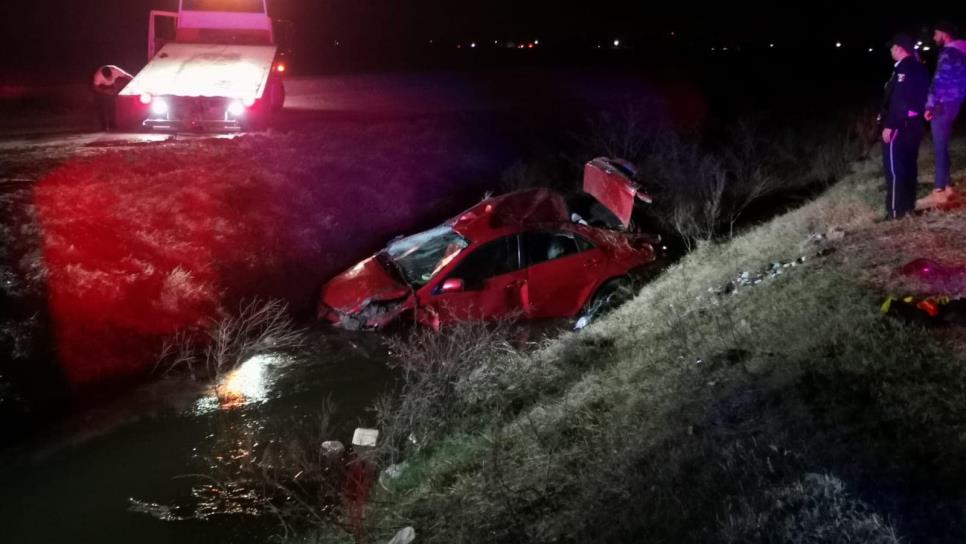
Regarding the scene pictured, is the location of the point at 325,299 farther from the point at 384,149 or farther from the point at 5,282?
the point at 384,149

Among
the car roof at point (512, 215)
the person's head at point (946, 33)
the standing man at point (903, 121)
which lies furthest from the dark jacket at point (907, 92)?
the car roof at point (512, 215)

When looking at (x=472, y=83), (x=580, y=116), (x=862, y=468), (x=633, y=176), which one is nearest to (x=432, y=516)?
(x=862, y=468)

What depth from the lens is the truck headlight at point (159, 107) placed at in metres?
12.4

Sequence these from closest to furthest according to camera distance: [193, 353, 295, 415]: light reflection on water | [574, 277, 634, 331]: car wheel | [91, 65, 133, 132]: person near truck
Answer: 1. [193, 353, 295, 415]: light reflection on water
2. [574, 277, 634, 331]: car wheel
3. [91, 65, 133, 132]: person near truck

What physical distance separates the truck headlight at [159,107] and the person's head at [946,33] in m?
11.2

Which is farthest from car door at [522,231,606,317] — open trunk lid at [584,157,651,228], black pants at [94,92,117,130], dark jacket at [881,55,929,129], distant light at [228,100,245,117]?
black pants at [94,92,117,130]

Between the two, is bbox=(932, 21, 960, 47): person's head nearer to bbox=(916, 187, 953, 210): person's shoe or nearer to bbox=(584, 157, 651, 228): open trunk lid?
bbox=(916, 187, 953, 210): person's shoe

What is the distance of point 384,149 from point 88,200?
535 cm

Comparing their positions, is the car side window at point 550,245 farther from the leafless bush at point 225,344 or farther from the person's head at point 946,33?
the person's head at point 946,33

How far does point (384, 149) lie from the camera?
524 inches

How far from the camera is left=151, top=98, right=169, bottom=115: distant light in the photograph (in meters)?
12.4

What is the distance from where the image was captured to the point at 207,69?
1262 cm

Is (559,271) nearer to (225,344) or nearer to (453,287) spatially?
(453,287)

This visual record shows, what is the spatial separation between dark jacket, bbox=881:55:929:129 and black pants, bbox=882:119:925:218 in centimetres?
10
